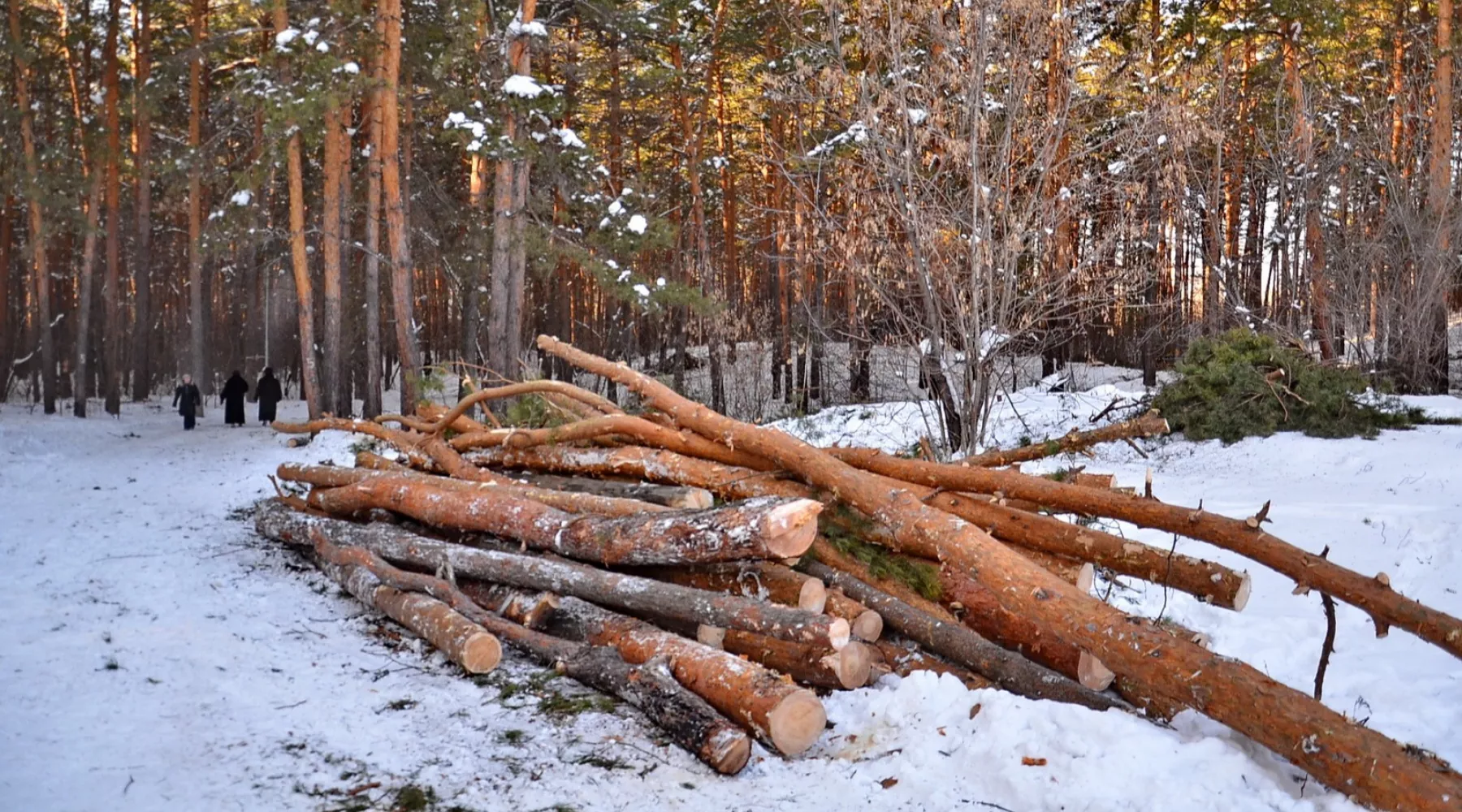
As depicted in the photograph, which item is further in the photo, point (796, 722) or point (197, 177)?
point (197, 177)

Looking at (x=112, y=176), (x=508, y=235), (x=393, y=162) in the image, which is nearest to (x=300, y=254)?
(x=393, y=162)

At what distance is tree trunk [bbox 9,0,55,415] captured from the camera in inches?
814

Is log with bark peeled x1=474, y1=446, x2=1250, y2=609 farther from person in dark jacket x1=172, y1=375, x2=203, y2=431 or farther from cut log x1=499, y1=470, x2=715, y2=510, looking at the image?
person in dark jacket x1=172, y1=375, x2=203, y2=431

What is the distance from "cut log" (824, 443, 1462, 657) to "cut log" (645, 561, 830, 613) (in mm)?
1411

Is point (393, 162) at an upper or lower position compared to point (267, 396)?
upper

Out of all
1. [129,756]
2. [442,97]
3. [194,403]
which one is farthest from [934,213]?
[194,403]

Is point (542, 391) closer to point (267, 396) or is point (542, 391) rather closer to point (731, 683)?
point (731, 683)

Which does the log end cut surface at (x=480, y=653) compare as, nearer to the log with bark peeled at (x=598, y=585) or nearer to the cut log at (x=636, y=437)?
the log with bark peeled at (x=598, y=585)

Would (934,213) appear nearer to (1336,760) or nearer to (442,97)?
(1336,760)

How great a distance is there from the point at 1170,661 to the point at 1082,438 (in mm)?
2999

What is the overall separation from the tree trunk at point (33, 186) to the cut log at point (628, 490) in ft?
64.5

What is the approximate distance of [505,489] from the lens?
22.8ft

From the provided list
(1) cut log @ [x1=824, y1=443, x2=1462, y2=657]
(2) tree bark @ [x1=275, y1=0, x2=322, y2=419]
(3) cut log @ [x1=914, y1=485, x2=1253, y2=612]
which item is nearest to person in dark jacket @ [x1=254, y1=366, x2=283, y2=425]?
(2) tree bark @ [x1=275, y1=0, x2=322, y2=419]

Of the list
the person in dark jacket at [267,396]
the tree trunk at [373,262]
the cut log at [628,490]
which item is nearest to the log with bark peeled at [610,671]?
the cut log at [628,490]
